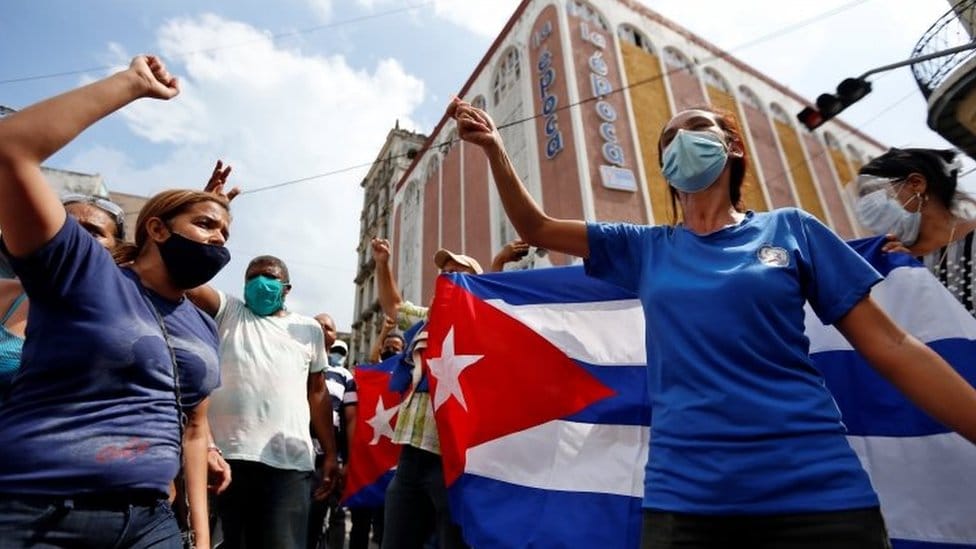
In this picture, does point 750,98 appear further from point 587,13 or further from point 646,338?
point 646,338

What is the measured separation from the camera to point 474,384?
278 cm

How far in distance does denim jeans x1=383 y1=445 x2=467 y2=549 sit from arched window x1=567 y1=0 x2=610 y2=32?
16.7m

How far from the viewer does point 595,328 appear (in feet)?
8.75

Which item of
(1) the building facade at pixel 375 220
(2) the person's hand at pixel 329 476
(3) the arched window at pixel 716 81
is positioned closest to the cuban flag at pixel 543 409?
(2) the person's hand at pixel 329 476

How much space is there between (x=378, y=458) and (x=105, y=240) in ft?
9.71

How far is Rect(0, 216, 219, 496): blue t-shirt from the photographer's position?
3.90 ft

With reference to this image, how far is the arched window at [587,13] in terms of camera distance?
16891 mm

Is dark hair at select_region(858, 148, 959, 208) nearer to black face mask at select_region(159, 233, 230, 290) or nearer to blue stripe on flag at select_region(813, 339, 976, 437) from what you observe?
blue stripe on flag at select_region(813, 339, 976, 437)

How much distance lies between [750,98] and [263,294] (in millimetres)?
23646

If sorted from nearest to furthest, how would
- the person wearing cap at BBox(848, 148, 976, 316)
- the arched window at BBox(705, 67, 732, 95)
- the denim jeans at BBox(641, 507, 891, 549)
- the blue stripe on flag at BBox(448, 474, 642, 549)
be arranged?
the denim jeans at BBox(641, 507, 891, 549) < the person wearing cap at BBox(848, 148, 976, 316) < the blue stripe on flag at BBox(448, 474, 642, 549) < the arched window at BBox(705, 67, 732, 95)

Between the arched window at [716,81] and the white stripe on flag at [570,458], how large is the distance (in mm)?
20917

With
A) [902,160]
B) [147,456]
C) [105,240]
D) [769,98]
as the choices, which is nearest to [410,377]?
[105,240]

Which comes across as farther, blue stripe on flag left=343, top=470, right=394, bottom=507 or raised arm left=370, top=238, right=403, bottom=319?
blue stripe on flag left=343, top=470, right=394, bottom=507

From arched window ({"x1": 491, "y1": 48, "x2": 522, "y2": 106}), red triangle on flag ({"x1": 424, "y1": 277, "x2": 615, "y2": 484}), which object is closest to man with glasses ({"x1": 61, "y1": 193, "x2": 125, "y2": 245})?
red triangle on flag ({"x1": 424, "y1": 277, "x2": 615, "y2": 484})
